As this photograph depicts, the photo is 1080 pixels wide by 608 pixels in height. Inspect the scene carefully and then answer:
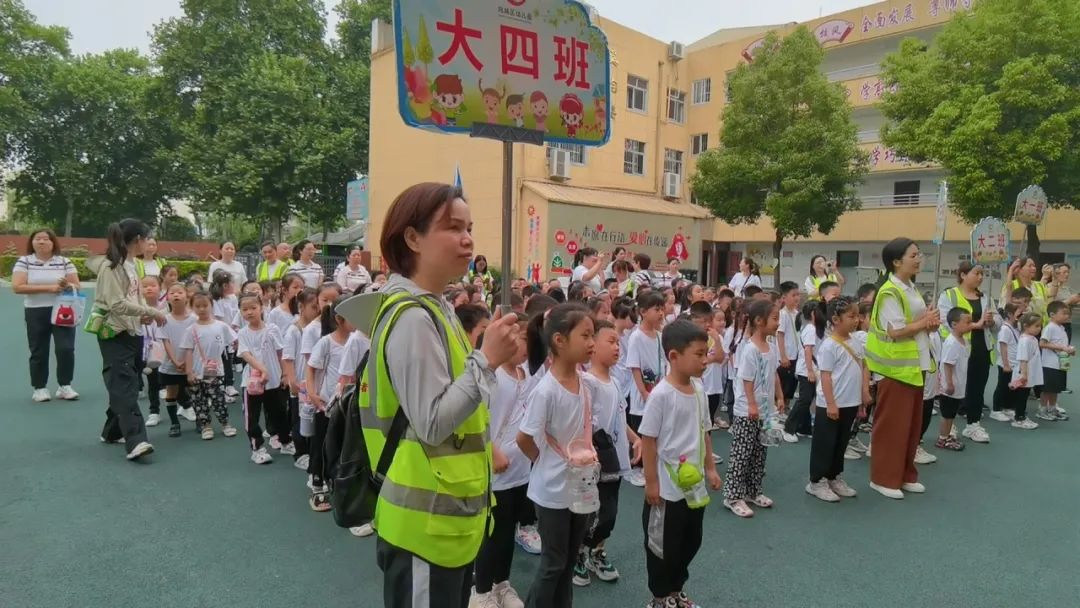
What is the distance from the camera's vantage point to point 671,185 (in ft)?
69.6

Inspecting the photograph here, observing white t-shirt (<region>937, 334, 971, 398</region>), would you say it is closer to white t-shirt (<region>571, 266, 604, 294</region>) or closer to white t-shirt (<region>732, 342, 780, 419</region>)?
white t-shirt (<region>732, 342, 780, 419</region>)

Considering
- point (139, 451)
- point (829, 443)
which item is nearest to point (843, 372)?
point (829, 443)

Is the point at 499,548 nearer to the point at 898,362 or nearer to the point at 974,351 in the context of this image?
the point at 898,362

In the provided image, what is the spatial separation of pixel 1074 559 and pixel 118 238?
6.08 meters

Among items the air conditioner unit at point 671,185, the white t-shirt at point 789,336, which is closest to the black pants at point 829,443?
the white t-shirt at point 789,336

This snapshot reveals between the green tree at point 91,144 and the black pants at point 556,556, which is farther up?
the green tree at point 91,144

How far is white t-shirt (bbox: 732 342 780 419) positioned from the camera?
12.9 feet

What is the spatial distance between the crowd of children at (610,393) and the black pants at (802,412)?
0.05ft

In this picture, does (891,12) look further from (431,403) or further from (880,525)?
(431,403)

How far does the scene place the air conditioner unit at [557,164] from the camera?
17.6 metres

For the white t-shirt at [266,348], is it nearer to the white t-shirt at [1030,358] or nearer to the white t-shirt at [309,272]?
the white t-shirt at [309,272]

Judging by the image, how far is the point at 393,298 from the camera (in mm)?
1521

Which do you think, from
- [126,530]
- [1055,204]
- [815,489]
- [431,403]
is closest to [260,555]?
[126,530]

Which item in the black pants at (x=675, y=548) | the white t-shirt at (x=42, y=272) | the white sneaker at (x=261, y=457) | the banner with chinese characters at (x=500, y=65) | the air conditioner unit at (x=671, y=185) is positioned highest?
the air conditioner unit at (x=671, y=185)
